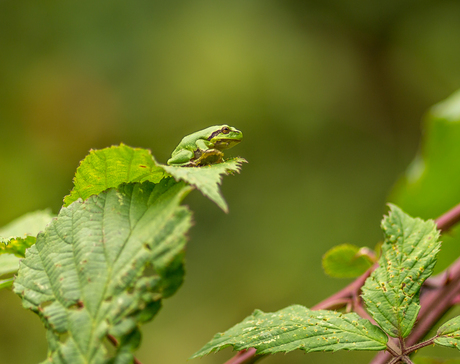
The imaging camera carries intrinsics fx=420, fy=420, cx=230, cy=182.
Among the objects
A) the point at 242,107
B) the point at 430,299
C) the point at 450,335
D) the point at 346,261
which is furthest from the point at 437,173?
the point at 242,107

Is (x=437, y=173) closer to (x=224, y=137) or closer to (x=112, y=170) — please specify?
(x=224, y=137)

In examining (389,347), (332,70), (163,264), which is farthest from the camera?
(332,70)

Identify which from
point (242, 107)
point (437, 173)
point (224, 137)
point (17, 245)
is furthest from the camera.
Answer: point (242, 107)

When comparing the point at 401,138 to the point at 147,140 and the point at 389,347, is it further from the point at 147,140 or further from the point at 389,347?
the point at 389,347

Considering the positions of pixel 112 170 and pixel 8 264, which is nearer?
pixel 112 170

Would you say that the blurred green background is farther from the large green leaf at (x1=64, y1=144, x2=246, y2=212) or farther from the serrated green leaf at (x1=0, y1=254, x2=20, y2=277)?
the large green leaf at (x1=64, y1=144, x2=246, y2=212)

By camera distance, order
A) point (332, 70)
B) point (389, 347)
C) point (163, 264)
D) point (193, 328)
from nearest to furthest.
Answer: point (163, 264) → point (389, 347) → point (193, 328) → point (332, 70)

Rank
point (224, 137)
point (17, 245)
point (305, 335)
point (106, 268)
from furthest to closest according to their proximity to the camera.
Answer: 1. point (224, 137)
2. point (17, 245)
3. point (305, 335)
4. point (106, 268)

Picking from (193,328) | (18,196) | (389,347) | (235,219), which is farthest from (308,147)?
(389,347)
